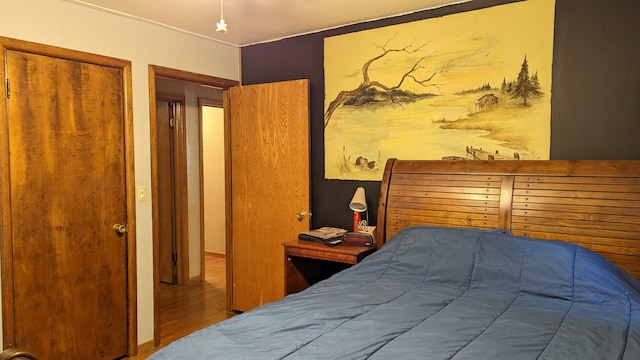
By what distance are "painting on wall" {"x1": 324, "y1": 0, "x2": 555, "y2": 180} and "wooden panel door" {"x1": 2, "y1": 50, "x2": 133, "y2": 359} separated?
1.61 m

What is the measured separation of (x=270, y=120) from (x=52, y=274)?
6.22ft

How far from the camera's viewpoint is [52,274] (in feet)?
9.35

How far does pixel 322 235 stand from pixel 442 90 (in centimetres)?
131

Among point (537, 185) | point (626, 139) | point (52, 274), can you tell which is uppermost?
point (626, 139)

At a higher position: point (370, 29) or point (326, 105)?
point (370, 29)

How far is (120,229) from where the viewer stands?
3.20 meters

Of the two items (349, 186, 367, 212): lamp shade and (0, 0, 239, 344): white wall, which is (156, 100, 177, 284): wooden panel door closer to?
(0, 0, 239, 344): white wall

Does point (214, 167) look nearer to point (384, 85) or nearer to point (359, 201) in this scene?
point (359, 201)

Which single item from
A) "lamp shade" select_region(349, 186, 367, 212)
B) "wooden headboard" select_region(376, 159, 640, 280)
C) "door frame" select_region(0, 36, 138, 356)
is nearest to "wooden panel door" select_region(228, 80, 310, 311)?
"lamp shade" select_region(349, 186, 367, 212)

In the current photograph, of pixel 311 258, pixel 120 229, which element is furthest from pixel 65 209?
pixel 311 258

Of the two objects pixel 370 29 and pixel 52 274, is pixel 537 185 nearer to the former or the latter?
pixel 370 29

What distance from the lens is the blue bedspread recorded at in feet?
5.29

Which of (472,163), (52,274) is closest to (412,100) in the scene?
(472,163)

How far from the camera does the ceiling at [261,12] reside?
296 centimetres
